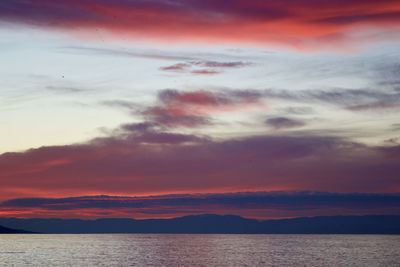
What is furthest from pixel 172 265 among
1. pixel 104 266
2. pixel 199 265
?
pixel 104 266

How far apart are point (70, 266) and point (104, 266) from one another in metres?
9.26

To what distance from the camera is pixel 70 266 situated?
14462cm

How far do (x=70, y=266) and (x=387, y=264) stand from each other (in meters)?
90.1

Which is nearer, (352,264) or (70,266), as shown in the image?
Answer: (70,266)

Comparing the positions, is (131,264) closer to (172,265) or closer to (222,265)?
(172,265)

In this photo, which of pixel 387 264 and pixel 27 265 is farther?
pixel 387 264

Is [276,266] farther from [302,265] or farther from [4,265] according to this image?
[4,265]

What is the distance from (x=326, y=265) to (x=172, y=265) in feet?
142

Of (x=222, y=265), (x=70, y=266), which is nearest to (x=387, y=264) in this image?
(x=222, y=265)

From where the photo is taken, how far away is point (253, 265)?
480ft

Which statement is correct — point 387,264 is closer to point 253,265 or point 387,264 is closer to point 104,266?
point 253,265

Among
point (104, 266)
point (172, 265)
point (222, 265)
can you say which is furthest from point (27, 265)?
point (222, 265)

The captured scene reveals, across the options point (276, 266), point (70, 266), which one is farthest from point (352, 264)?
point (70, 266)

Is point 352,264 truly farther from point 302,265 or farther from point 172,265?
point 172,265
